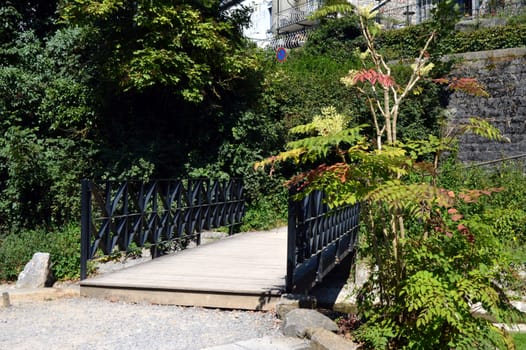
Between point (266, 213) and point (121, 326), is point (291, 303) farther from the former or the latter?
point (266, 213)

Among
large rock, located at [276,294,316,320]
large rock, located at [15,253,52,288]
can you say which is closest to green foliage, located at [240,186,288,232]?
large rock, located at [15,253,52,288]

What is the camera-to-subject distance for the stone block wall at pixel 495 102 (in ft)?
47.3

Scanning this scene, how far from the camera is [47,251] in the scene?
824cm

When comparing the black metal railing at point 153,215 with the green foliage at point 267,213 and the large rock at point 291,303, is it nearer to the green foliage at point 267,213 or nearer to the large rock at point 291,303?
the green foliage at point 267,213

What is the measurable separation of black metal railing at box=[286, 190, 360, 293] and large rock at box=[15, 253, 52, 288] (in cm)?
282

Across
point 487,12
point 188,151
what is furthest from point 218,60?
point 487,12

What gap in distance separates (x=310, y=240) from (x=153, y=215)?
233cm

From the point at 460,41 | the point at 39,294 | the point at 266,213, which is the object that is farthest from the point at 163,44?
the point at 460,41

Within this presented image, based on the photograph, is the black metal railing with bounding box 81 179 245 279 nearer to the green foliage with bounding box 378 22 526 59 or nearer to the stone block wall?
the stone block wall

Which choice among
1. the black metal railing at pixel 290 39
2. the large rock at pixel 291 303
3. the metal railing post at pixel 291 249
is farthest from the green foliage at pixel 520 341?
the black metal railing at pixel 290 39

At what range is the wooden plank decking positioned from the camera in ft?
17.8

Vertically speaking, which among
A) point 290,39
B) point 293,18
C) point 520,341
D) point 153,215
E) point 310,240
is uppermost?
point 293,18

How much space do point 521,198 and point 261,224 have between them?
4.67m

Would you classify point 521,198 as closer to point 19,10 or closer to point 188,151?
point 188,151
